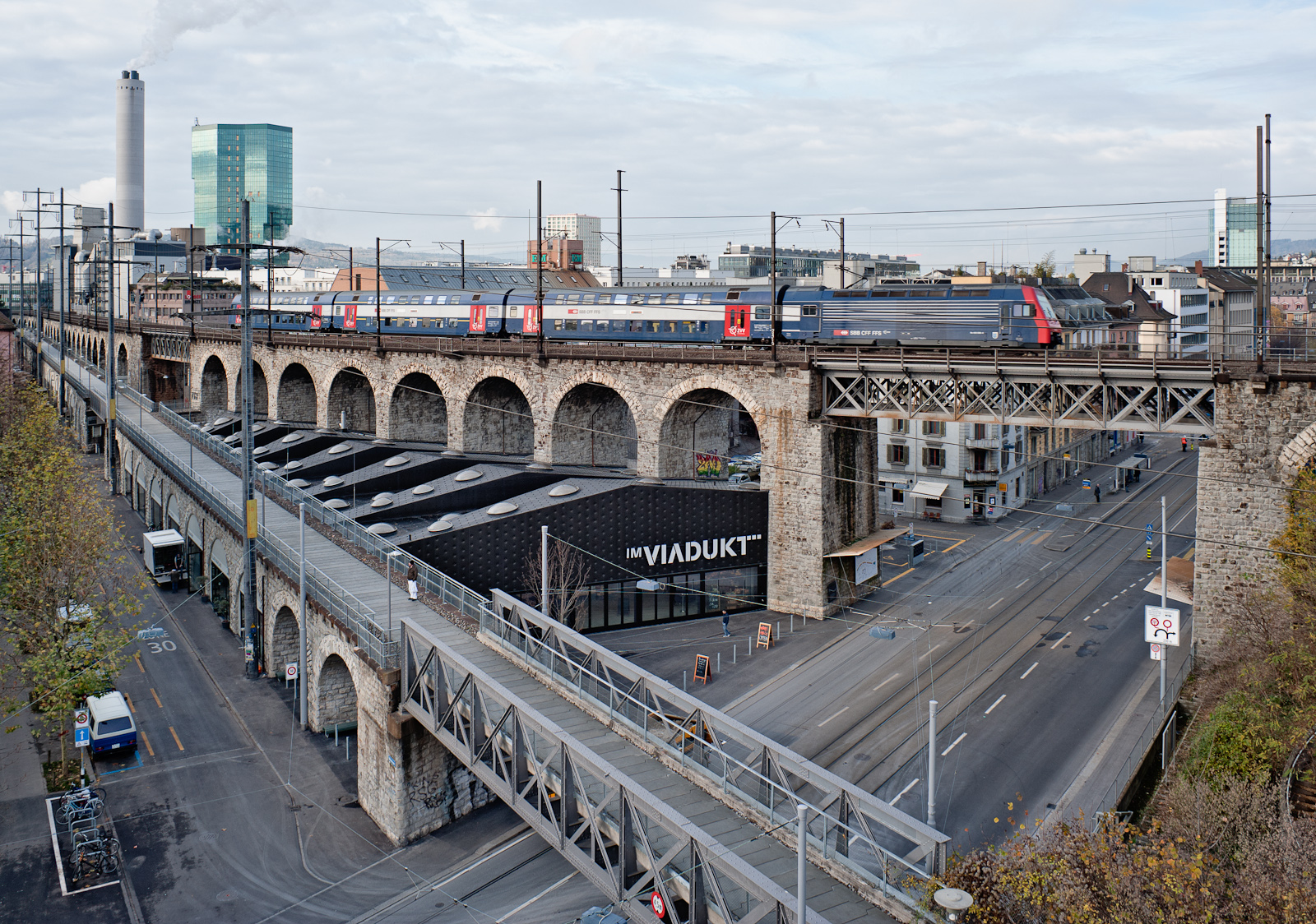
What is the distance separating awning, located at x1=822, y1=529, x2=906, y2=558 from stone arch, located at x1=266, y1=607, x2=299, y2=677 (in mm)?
20902

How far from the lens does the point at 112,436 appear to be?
74375 mm

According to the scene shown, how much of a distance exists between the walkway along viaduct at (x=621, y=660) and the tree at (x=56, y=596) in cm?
537

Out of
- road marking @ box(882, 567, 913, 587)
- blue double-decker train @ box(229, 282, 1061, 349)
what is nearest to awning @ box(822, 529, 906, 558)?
road marking @ box(882, 567, 913, 587)

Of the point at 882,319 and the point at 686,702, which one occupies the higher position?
the point at 882,319

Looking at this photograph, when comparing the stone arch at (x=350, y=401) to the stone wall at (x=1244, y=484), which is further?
the stone arch at (x=350, y=401)

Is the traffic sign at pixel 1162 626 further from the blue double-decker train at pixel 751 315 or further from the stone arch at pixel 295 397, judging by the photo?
the stone arch at pixel 295 397

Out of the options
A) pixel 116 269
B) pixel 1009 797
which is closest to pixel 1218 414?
pixel 1009 797

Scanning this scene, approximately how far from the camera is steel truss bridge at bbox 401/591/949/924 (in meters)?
15.5

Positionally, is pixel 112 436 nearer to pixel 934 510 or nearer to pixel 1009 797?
pixel 934 510

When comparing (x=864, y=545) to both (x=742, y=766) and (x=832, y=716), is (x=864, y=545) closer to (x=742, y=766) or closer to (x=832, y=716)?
(x=832, y=716)

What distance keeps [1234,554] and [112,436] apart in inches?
2862

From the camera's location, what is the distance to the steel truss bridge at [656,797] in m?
15.5

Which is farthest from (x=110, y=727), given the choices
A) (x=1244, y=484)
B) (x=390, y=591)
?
(x=1244, y=484)

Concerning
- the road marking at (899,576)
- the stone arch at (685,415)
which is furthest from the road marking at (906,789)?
the road marking at (899,576)
